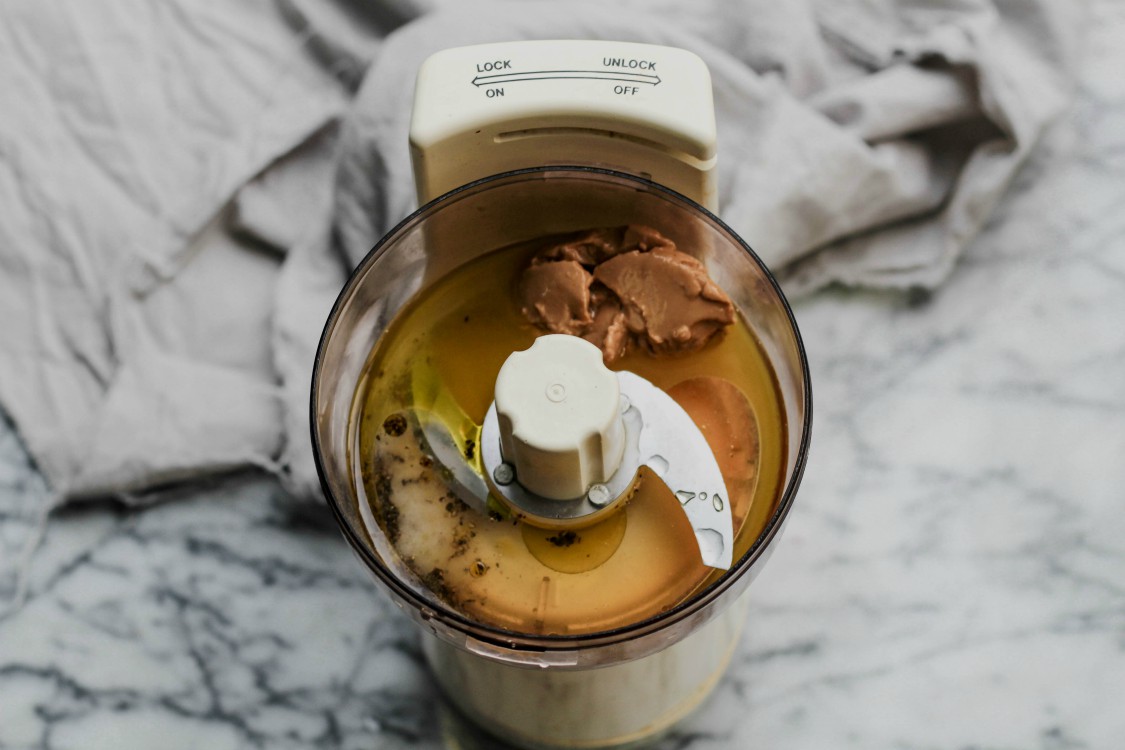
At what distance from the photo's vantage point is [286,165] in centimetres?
90

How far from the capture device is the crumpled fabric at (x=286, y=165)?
0.83 m

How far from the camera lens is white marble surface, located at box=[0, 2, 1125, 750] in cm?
79

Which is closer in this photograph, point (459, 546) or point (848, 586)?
point (459, 546)

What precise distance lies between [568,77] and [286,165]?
0.37 meters

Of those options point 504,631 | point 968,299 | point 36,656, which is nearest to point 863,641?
point 968,299

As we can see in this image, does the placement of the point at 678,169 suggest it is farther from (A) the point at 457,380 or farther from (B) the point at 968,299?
(B) the point at 968,299

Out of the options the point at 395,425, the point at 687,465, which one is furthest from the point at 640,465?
the point at 395,425

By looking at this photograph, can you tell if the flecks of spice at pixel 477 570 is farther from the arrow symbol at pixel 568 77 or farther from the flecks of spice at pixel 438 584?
the arrow symbol at pixel 568 77

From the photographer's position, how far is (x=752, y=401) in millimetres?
621

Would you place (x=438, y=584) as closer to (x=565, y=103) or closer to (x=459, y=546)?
(x=459, y=546)

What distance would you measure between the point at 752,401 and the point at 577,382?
0.40 ft

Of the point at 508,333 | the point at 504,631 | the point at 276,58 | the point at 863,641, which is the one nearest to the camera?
the point at 504,631

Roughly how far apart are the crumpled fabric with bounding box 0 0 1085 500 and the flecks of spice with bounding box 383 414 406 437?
0.67 feet

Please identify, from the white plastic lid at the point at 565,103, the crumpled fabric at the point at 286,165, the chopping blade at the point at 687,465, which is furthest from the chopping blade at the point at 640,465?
the crumpled fabric at the point at 286,165
